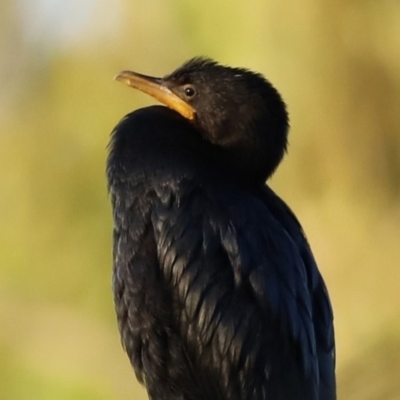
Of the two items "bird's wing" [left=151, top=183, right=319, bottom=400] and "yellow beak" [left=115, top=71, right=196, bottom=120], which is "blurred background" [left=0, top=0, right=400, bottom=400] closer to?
"yellow beak" [left=115, top=71, right=196, bottom=120]

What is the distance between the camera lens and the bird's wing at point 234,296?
1733 mm

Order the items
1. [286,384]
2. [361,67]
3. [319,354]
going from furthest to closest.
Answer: [361,67]
[319,354]
[286,384]

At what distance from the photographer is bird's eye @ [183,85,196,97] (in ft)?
6.46

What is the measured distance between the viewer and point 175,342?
5.85ft

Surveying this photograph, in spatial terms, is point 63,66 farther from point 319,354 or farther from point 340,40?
point 319,354

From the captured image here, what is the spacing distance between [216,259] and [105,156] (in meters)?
2.13

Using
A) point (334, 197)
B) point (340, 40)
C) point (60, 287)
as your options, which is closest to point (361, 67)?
point (340, 40)

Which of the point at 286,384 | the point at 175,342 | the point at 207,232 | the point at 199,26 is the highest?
the point at 199,26

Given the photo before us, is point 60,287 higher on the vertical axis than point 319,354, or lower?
higher

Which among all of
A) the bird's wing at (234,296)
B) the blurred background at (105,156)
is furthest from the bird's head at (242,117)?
the blurred background at (105,156)

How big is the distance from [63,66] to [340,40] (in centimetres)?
Result: 112

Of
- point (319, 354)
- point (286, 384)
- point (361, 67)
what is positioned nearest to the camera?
point (286, 384)

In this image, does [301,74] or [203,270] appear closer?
[203,270]

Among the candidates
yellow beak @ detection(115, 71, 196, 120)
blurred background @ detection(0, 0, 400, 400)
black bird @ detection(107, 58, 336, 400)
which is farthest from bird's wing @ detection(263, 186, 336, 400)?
blurred background @ detection(0, 0, 400, 400)
